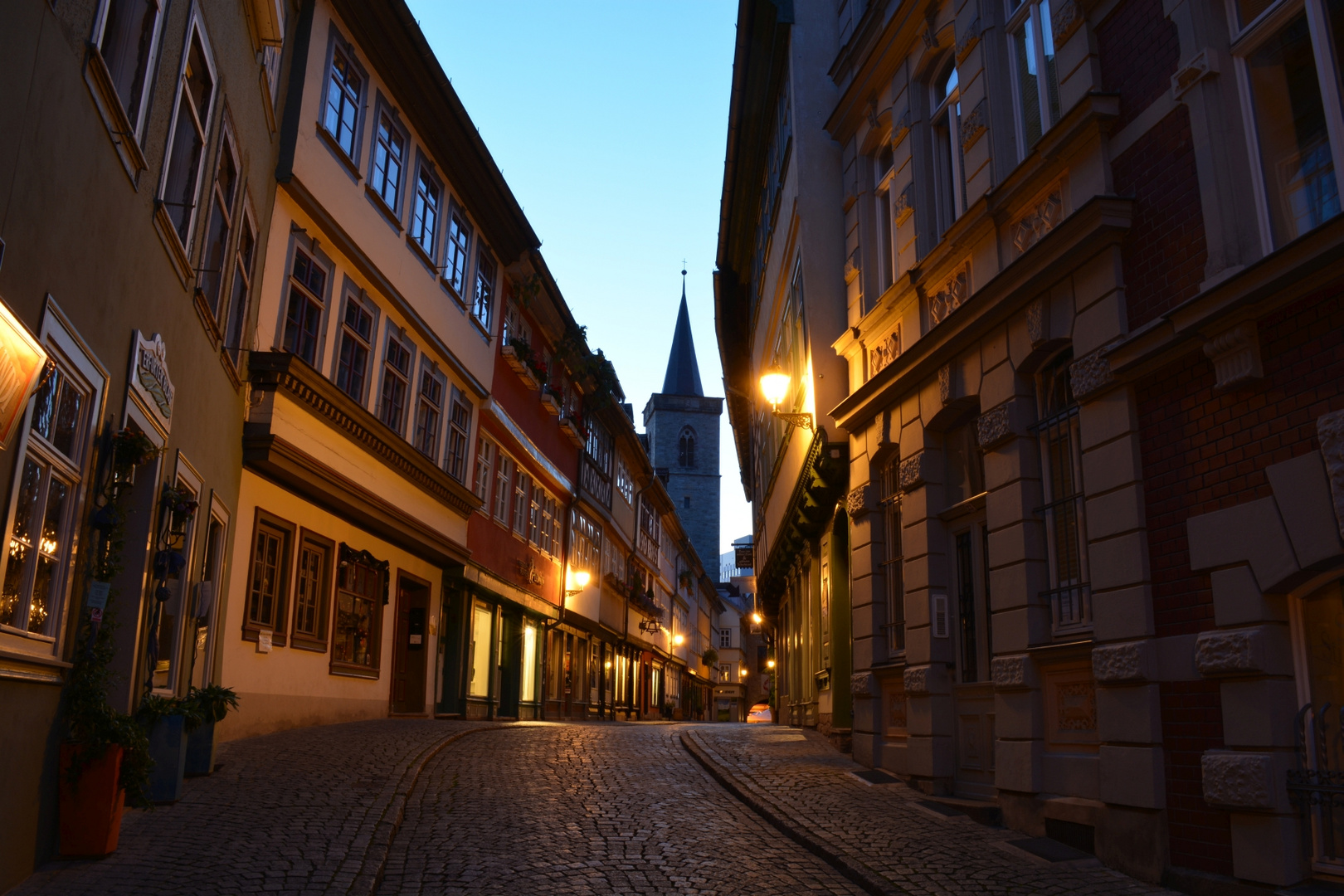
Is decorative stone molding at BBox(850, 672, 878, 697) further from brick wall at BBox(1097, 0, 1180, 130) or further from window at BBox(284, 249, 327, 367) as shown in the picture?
window at BBox(284, 249, 327, 367)

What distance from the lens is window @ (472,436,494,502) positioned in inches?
889

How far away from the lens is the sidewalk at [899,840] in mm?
7316

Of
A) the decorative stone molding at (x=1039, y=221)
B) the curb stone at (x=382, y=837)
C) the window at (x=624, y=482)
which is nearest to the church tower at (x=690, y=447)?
the window at (x=624, y=482)

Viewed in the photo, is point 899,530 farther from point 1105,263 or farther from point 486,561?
point 486,561

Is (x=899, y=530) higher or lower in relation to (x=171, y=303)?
lower

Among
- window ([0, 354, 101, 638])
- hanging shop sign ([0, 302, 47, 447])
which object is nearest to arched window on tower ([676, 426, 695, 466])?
window ([0, 354, 101, 638])

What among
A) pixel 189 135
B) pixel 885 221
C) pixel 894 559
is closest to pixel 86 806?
pixel 189 135

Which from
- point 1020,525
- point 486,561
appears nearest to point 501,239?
point 486,561

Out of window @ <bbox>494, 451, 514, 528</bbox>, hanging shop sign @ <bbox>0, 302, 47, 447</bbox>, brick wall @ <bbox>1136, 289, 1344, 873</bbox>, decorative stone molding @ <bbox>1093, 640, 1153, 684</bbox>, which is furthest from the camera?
window @ <bbox>494, 451, 514, 528</bbox>

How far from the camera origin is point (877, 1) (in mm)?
13766

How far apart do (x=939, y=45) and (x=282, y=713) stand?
443 inches

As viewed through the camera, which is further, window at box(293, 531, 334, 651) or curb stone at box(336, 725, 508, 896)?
window at box(293, 531, 334, 651)

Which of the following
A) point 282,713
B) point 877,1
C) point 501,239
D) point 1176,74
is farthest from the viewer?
point 501,239

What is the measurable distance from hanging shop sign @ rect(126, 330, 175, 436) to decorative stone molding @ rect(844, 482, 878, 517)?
24.9ft
